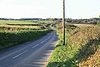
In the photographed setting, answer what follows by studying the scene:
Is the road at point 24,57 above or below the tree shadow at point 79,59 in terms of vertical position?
below

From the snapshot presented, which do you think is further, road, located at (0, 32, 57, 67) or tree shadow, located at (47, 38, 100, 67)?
road, located at (0, 32, 57, 67)

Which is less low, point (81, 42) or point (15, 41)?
point (81, 42)

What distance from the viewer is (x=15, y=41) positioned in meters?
46.8

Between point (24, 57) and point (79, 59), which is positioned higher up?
point (79, 59)

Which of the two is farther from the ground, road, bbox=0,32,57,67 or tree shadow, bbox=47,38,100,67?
tree shadow, bbox=47,38,100,67

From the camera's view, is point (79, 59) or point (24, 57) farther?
point (24, 57)

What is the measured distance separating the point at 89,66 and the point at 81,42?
39.6ft

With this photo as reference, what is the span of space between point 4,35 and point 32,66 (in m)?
20.5

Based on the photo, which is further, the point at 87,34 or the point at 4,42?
the point at 4,42

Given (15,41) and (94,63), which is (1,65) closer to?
(94,63)

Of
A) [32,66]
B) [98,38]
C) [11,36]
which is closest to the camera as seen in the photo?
[32,66]

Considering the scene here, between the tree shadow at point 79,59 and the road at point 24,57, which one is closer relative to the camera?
the tree shadow at point 79,59
